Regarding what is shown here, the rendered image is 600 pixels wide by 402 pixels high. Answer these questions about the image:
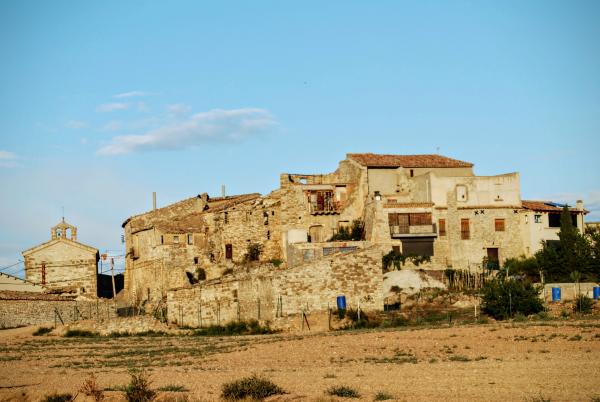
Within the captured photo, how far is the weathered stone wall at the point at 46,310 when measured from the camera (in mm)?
49125

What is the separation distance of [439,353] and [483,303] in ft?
41.9

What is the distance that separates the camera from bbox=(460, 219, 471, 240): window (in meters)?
55.4

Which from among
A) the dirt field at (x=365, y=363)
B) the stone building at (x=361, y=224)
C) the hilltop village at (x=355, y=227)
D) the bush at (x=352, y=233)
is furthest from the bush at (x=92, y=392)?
the bush at (x=352, y=233)

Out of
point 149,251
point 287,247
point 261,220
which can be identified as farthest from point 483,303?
point 149,251

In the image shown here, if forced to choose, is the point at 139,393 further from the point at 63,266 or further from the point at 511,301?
the point at 63,266

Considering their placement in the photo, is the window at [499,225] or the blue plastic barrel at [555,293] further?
the window at [499,225]

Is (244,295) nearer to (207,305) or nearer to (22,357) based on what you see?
(207,305)

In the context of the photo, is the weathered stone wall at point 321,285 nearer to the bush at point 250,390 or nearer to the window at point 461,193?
the window at point 461,193

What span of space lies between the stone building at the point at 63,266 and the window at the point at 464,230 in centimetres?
2526

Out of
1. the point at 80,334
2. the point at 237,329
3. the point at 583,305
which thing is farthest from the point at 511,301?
the point at 80,334

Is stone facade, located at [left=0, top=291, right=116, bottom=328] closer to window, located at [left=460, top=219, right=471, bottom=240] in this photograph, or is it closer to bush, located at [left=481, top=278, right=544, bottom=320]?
bush, located at [left=481, top=278, right=544, bottom=320]

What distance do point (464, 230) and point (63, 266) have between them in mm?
27711

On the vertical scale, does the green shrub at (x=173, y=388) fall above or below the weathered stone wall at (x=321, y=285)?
below

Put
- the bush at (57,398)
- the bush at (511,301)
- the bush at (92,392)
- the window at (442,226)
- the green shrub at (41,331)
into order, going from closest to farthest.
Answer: the bush at (92,392), the bush at (57,398), the bush at (511,301), the green shrub at (41,331), the window at (442,226)
